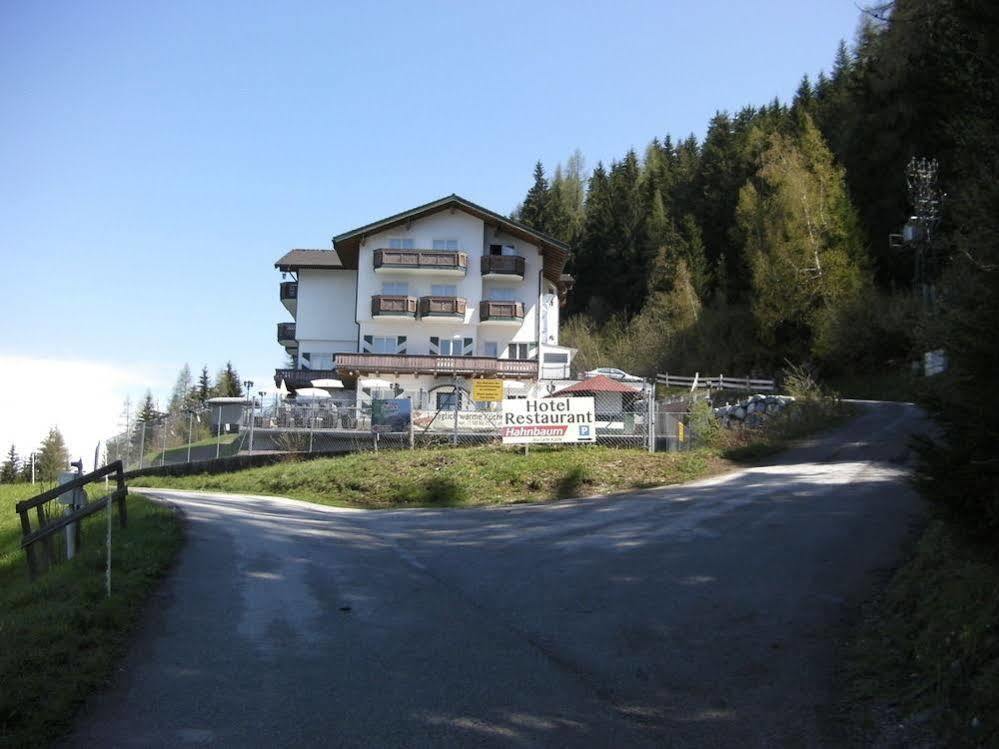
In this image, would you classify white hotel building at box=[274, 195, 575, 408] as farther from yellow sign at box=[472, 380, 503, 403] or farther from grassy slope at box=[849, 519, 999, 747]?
grassy slope at box=[849, 519, 999, 747]

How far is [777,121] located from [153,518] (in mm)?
71572

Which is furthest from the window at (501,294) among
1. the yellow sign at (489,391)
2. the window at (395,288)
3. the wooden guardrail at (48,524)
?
the wooden guardrail at (48,524)

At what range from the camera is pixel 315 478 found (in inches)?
987

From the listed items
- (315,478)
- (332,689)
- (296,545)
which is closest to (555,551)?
(296,545)

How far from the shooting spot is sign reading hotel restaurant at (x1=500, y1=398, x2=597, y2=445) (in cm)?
2280

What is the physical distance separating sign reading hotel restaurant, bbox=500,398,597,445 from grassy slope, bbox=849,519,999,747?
1484 centimetres

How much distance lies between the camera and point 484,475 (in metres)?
21.8

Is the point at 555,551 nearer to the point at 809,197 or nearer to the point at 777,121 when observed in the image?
the point at 809,197

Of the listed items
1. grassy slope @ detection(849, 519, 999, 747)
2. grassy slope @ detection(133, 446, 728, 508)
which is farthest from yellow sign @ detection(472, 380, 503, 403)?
grassy slope @ detection(849, 519, 999, 747)

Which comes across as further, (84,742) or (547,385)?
(547,385)

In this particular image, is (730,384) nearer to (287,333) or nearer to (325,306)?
(325,306)

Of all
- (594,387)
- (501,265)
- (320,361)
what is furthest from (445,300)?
(594,387)

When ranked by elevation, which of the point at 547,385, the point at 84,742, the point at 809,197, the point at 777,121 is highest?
the point at 777,121

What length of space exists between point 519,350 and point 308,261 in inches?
656
